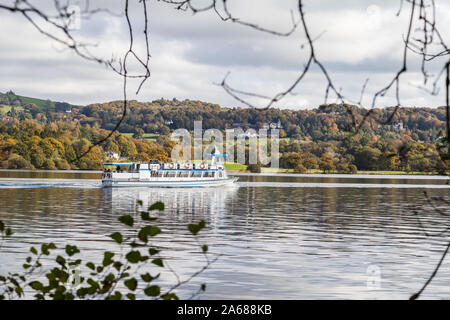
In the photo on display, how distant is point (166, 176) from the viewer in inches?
3548

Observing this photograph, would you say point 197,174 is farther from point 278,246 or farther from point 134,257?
point 134,257

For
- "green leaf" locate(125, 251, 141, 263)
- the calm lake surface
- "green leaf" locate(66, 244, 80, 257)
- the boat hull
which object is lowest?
the boat hull

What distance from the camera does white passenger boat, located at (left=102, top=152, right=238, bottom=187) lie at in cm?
8506

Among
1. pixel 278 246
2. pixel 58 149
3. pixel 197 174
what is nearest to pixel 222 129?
pixel 58 149

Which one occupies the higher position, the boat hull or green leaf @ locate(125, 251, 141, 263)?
green leaf @ locate(125, 251, 141, 263)

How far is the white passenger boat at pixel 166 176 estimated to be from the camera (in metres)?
85.1

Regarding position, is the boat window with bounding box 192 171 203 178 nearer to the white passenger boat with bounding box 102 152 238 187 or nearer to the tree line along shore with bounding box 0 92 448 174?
the white passenger boat with bounding box 102 152 238 187

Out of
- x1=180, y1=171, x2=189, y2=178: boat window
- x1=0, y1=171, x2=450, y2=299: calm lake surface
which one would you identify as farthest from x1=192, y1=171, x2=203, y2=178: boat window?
x1=0, y1=171, x2=450, y2=299: calm lake surface

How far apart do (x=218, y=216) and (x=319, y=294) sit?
91.3 ft

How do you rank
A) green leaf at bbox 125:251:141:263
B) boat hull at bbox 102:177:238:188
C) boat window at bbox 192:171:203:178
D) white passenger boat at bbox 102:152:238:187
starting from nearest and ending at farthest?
green leaf at bbox 125:251:141:263 < boat hull at bbox 102:177:238:188 < white passenger boat at bbox 102:152:238:187 < boat window at bbox 192:171:203:178

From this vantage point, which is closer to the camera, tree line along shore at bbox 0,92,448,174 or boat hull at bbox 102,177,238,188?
boat hull at bbox 102,177,238,188

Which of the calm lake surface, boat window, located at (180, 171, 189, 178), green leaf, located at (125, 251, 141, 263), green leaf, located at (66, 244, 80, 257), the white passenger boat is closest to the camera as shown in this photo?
green leaf, located at (125, 251, 141, 263)

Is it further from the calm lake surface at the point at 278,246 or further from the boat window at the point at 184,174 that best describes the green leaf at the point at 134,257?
the boat window at the point at 184,174
